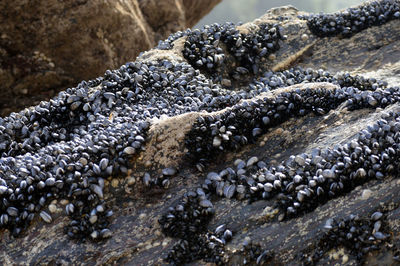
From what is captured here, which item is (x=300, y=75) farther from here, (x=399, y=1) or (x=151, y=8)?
(x=151, y=8)

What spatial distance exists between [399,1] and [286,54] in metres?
2.13

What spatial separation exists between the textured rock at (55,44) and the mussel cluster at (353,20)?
12.4 ft

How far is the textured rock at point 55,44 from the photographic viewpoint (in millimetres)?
8703

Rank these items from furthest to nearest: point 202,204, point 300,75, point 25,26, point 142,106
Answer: point 25,26, point 300,75, point 142,106, point 202,204

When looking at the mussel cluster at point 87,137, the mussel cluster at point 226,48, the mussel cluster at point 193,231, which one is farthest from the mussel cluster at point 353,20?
the mussel cluster at point 193,231

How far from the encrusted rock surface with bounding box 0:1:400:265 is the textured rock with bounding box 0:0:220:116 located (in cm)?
352

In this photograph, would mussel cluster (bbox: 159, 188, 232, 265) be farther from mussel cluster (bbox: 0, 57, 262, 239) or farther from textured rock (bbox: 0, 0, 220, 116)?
textured rock (bbox: 0, 0, 220, 116)

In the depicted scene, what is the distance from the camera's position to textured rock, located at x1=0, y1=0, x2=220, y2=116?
8703 millimetres

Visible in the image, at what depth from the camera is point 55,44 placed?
9.00m

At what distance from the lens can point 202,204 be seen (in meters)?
3.97

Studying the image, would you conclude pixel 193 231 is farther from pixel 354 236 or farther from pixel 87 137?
pixel 87 137

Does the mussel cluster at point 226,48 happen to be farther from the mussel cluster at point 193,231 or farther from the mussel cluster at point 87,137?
the mussel cluster at point 193,231

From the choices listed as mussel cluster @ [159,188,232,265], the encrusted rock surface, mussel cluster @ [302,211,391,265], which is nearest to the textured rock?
the encrusted rock surface

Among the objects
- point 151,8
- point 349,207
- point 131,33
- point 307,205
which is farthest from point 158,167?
point 151,8
